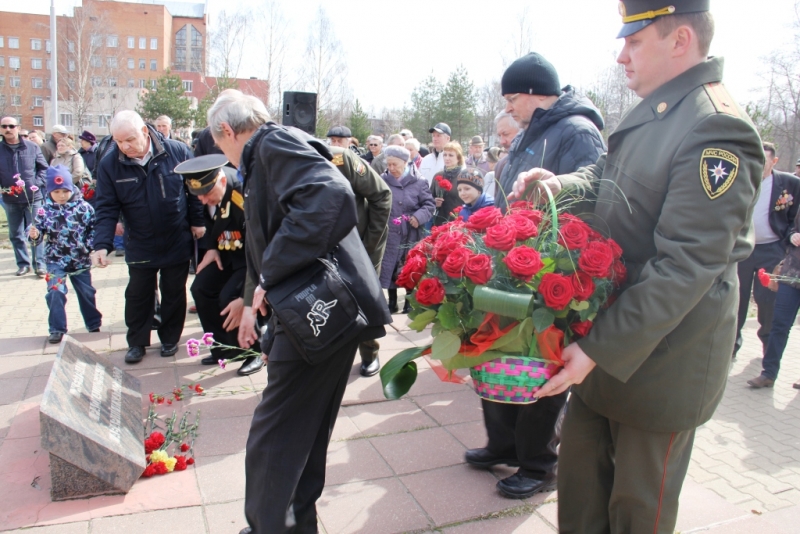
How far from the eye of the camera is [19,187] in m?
9.13

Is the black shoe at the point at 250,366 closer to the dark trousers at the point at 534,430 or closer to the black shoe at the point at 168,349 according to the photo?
the black shoe at the point at 168,349

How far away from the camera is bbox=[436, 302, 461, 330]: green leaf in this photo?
195cm

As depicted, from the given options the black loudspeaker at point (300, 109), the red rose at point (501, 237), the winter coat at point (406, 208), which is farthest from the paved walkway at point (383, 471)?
the black loudspeaker at point (300, 109)

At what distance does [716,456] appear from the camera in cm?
395

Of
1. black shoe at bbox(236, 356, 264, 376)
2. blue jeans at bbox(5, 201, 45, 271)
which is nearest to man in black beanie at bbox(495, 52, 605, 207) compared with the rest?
black shoe at bbox(236, 356, 264, 376)

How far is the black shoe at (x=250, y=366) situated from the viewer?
16.3ft

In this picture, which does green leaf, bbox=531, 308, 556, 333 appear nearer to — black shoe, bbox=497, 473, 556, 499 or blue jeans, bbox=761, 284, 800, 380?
black shoe, bbox=497, 473, 556, 499

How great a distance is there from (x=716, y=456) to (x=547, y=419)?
160 cm

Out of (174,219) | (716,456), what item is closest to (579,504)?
(716,456)

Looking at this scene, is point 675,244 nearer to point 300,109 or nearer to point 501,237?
point 501,237

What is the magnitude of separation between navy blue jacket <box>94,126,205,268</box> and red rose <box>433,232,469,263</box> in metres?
3.84

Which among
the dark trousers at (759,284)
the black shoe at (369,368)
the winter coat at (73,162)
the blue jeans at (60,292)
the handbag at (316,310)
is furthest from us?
the winter coat at (73,162)

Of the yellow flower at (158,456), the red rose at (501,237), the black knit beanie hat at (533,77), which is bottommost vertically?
the yellow flower at (158,456)

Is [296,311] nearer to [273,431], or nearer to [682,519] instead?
[273,431]
